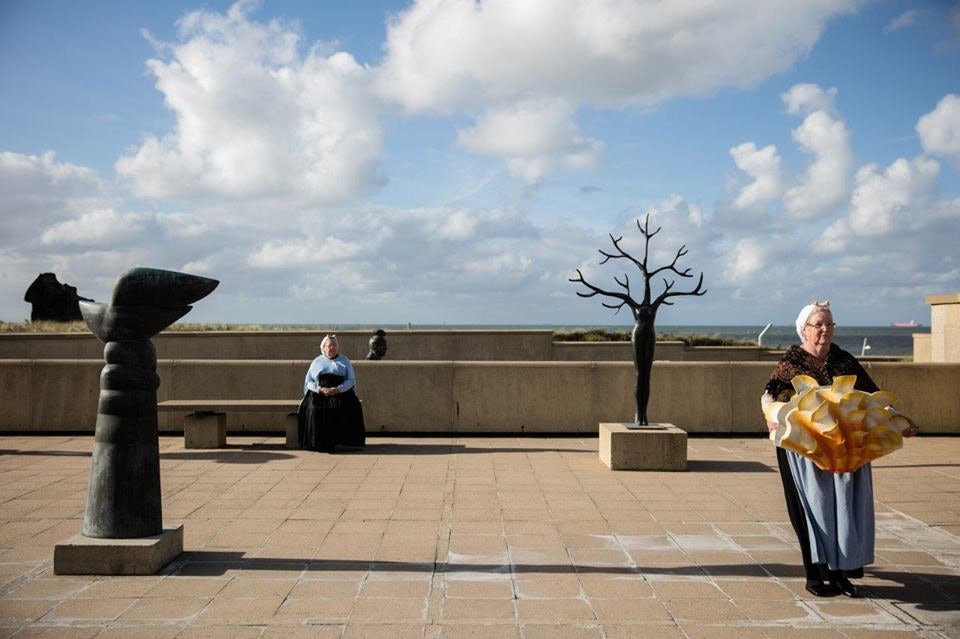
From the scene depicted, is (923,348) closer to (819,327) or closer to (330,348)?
(330,348)

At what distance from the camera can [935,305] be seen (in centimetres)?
1638

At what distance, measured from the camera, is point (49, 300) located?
123 feet

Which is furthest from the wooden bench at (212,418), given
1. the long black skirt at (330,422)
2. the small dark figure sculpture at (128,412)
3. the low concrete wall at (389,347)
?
the low concrete wall at (389,347)

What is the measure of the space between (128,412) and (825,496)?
446 centimetres

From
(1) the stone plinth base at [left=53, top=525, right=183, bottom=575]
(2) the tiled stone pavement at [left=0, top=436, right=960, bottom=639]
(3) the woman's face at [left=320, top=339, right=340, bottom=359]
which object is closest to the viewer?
(2) the tiled stone pavement at [left=0, top=436, right=960, bottom=639]

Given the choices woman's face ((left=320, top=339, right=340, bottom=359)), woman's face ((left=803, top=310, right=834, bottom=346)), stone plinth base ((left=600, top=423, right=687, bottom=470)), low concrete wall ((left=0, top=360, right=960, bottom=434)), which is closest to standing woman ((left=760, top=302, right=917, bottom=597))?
woman's face ((left=803, top=310, right=834, bottom=346))

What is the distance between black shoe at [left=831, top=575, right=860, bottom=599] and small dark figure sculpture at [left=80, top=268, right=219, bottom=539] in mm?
4341

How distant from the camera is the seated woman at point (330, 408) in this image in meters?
11.0

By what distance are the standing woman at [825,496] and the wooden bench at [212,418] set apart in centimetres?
758

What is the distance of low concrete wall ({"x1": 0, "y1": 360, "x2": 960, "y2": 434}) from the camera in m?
12.7

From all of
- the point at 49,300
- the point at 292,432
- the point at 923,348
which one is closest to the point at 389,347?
the point at 923,348

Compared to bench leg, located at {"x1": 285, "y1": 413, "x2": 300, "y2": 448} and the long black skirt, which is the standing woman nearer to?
the long black skirt

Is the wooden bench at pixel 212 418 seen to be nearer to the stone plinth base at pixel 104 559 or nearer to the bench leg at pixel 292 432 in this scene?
the bench leg at pixel 292 432

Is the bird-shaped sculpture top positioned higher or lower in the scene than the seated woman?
higher
